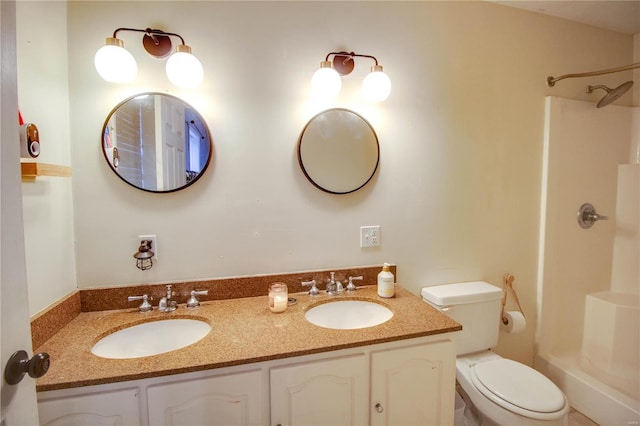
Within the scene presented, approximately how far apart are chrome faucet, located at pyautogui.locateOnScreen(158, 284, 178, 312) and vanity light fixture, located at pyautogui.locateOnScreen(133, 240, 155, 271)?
14 centimetres

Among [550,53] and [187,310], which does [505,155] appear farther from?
[187,310]

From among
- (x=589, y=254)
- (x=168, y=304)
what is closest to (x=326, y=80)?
(x=168, y=304)

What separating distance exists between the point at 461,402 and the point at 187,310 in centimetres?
148

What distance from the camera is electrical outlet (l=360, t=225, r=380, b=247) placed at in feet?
5.09

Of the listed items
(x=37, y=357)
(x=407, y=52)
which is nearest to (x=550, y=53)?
(x=407, y=52)

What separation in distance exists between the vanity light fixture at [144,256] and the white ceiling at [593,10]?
7.31 feet

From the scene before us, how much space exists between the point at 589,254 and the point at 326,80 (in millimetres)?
2071

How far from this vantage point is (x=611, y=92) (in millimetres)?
1739

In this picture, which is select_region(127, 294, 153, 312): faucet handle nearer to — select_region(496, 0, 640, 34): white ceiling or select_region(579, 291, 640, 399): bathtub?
select_region(496, 0, 640, 34): white ceiling

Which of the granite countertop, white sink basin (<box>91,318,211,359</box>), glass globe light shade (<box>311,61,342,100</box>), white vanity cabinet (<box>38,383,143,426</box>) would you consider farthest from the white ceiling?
white vanity cabinet (<box>38,383,143,426</box>)

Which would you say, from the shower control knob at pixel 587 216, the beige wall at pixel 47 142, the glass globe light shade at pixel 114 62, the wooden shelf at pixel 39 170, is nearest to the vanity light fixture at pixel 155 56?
the glass globe light shade at pixel 114 62

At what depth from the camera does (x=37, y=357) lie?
1.92 feet

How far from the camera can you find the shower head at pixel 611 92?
5.50 feet

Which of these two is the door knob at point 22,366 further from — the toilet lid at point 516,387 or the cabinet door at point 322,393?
the toilet lid at point 516,387
